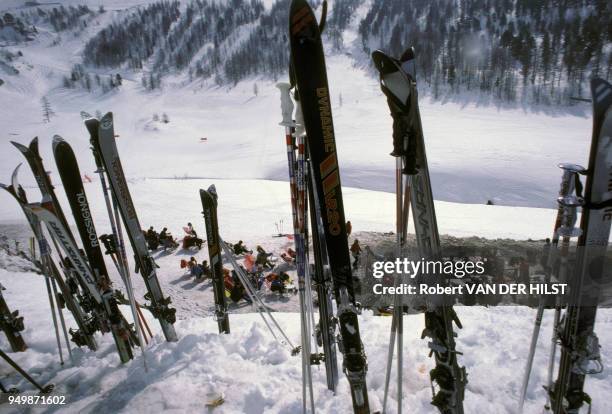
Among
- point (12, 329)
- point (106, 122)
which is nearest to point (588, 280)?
point (106, 122)

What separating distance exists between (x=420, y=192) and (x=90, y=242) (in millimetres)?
4822

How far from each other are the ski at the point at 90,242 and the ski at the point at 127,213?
468 millimetres

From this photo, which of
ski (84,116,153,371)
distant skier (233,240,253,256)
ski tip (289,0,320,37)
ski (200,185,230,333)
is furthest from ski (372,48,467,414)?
distant skier (233,240,253,256)

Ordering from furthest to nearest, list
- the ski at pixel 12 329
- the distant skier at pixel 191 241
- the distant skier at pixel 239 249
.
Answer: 1. the distant skier at pixel 191 241
2. the distant skier at pixel 239 249
3. the ski at pixel 12 329

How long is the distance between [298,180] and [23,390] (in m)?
4.48

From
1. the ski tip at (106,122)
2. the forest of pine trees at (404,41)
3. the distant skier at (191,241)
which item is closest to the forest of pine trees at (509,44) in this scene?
the forest of pine trees at (404,41)

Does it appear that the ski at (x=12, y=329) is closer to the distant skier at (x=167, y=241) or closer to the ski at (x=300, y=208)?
the ski at (x=300, y=208)

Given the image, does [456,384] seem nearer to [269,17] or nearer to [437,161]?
[437,161]

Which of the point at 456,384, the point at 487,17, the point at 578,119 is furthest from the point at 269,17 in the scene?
the point at 456,384

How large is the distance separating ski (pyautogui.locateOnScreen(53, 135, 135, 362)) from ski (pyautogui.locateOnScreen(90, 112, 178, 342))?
0.47 metres

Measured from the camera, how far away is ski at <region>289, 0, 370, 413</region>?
341 cm

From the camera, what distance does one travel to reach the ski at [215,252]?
18.4 feet

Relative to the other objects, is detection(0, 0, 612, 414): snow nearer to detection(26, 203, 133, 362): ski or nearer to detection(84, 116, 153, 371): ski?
detection(26, 203, 133, 362): ski

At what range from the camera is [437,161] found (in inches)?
1126
